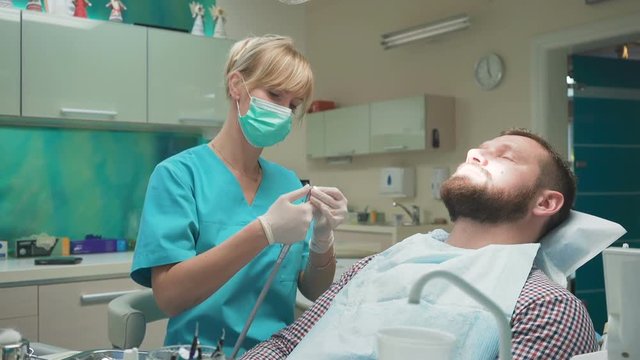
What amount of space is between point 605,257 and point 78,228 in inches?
119

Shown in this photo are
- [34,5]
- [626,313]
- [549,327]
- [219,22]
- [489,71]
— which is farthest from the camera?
[489,71]

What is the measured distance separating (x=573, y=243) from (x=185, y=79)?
2.52 meters

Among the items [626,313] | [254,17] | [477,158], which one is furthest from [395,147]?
[626,313]

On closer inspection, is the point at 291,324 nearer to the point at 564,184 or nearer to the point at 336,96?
the point at 564,184

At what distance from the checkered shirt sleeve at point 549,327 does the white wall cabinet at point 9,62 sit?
8.67 ft

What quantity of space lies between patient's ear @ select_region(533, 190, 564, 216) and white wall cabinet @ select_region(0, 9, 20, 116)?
2.52 m

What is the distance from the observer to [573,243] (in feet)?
4.68

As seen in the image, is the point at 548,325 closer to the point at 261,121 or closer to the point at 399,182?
the point at 261,121

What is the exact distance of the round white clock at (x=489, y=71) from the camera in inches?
155

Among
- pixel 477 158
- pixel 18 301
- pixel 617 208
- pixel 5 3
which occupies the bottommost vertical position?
pixel 18 301

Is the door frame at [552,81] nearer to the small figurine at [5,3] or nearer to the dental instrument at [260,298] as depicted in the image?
the dental instrument at [260,298]

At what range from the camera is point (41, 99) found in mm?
3008

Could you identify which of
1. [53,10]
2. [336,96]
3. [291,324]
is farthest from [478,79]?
[291,324]

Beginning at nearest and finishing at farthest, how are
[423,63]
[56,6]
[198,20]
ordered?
[56,6] < [198,20] < [423,63]
